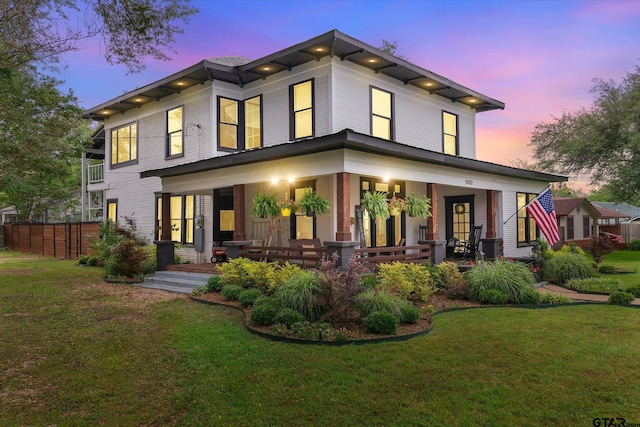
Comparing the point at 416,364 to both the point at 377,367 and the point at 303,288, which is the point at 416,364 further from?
the point at 303,288

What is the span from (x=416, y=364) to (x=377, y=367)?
49 centimetres

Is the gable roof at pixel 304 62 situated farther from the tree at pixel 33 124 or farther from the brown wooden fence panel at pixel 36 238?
the brown wooden fence panel at pixel 36 238

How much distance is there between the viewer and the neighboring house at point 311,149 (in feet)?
35.2

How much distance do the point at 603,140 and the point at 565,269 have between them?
44.7ft

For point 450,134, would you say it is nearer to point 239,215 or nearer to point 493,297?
point 493,297

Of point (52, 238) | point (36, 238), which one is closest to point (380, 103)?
point (52, 238)

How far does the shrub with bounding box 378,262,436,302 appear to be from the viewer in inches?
329

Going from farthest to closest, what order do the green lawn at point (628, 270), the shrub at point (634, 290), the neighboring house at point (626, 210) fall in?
the neighboring house at point (626, 210) < the green lawn at point (628, 270) < the shrub at point (634, 290)

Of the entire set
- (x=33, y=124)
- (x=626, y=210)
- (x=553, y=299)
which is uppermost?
(x=33, y=124)

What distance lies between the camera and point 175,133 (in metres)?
15.3

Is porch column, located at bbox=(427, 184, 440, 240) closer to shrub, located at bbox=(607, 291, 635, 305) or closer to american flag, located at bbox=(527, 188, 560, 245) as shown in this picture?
american flag, located at bbox=(527, 188, 560, 245)

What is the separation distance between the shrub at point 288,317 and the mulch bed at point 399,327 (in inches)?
9.4

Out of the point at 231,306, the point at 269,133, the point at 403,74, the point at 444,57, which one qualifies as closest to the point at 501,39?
the point at 444,57

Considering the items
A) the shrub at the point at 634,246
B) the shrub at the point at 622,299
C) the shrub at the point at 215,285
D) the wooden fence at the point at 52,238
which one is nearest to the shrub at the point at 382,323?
the shrub at the point at 215,285
